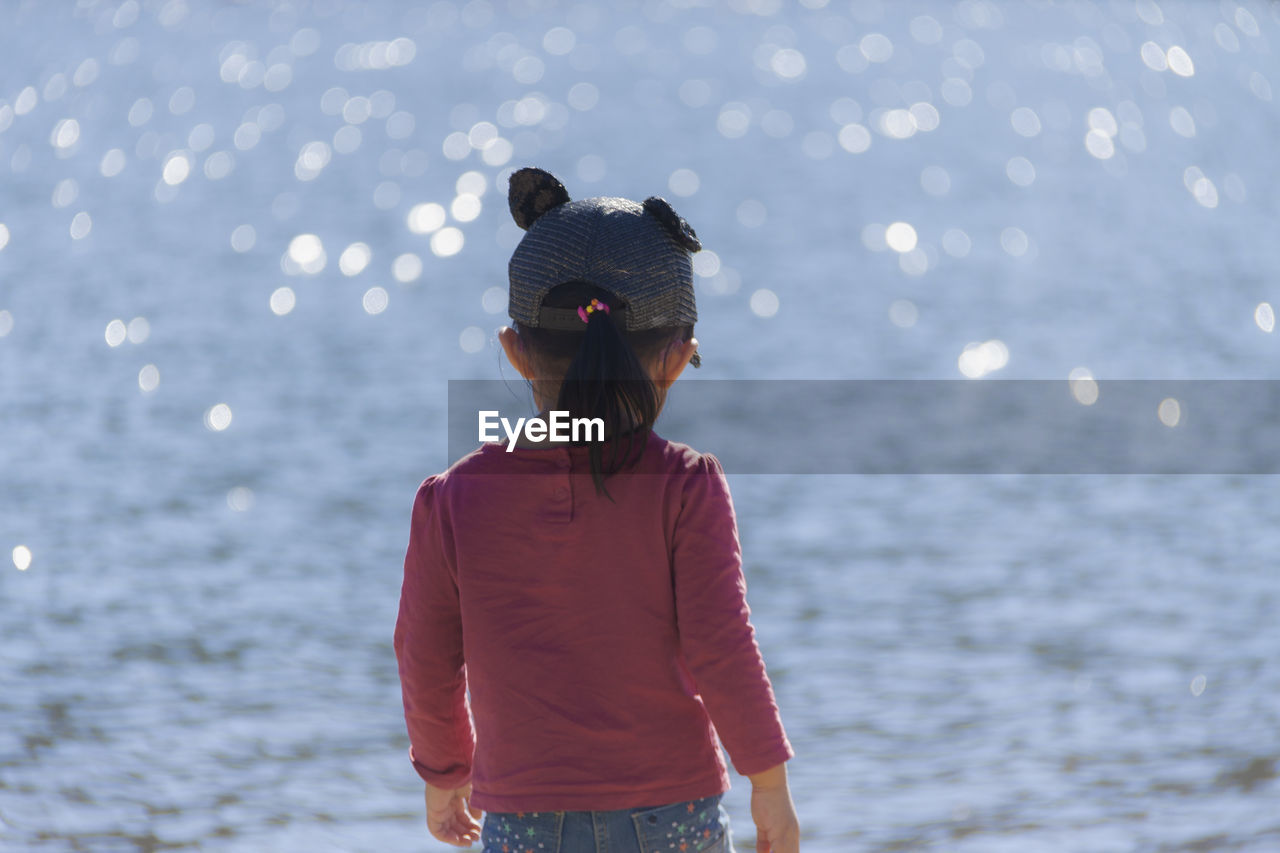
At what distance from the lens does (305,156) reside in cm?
1777

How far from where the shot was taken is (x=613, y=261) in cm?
141

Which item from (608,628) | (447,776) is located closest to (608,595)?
(608,628)

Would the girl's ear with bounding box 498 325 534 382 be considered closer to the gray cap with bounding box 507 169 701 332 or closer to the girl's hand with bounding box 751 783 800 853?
the gray cap with bounding box 507 169 701 332

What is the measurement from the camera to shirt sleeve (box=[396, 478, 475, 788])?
4.91ft

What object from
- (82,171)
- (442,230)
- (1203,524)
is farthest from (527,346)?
(82,171)

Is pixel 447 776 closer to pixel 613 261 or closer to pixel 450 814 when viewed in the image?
pixel 450 814

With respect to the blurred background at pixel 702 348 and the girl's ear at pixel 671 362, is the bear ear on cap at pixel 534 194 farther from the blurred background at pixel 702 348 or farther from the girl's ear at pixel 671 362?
the blurred background at pixel 702 348

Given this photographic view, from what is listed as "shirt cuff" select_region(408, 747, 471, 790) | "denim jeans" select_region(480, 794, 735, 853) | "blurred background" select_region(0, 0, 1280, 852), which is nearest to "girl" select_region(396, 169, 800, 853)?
"denim jeans" select_region(480, 794, 735, 853)

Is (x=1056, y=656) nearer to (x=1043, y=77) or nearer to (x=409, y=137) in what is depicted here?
(x=409, y=137)

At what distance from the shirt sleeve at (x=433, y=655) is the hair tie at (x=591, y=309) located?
11.6 inches

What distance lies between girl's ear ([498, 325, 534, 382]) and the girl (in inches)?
0.5

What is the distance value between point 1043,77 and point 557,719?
73.6ft

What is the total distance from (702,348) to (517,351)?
9302 millimetres

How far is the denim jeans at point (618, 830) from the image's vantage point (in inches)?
55.1
